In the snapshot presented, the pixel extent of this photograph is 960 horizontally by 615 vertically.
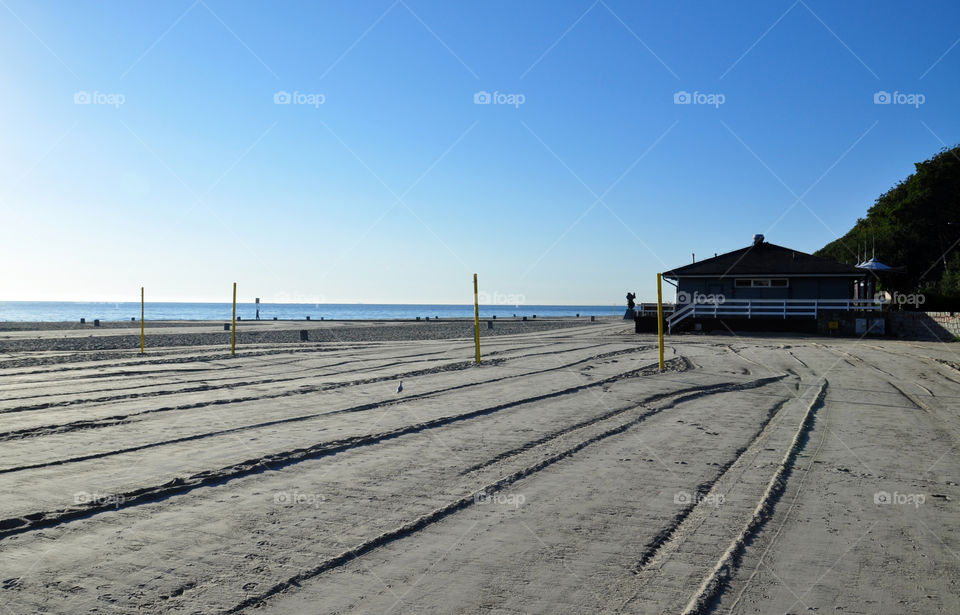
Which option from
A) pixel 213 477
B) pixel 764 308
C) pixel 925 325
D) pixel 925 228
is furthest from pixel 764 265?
pixel 213 477

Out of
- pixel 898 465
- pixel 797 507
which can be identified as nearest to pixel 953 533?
pixel 797 507

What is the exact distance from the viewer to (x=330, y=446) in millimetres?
6695

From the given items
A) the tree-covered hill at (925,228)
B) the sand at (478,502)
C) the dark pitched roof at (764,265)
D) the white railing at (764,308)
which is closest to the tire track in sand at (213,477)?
the sand at (478,502)

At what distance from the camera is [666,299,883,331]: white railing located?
32.7 meters

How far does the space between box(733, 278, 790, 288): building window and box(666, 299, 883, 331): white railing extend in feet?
5.42

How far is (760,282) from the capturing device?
36.3 meters

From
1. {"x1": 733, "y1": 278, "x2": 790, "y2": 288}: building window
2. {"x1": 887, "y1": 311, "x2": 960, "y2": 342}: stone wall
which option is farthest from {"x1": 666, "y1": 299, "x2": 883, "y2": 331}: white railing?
{"x1": 887, "y1": 311, "x2": 960, "y2": 342}: stone wall

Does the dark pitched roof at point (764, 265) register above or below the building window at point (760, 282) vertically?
above

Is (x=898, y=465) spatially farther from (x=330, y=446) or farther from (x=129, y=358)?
(x=129, y=358)

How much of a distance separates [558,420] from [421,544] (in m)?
4.39

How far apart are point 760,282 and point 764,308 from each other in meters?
2.79

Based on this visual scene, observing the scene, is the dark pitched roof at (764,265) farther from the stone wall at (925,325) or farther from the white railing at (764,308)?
the stone wall at (925,325)

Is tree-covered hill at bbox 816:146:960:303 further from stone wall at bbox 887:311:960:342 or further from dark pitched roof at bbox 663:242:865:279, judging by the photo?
stone wall at bbox 887:311:960:342

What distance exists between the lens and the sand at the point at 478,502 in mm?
3443
